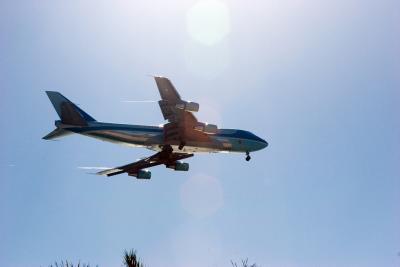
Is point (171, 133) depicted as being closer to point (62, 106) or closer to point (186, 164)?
point (186, 164)

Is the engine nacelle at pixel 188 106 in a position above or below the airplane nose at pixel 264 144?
below

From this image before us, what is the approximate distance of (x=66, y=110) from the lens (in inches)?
1900

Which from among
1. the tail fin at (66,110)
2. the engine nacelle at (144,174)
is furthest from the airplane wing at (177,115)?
the tail fin at (66,110)

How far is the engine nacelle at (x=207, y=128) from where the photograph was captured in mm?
50919

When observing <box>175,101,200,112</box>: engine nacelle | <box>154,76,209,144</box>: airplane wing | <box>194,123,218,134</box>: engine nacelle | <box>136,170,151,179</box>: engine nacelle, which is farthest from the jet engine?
<box>175,101,200,112</box>: engine nacelle

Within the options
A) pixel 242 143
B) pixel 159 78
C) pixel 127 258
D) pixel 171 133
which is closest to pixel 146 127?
pixel 171 133

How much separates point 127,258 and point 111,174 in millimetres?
40055

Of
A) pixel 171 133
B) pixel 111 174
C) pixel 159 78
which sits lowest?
pixel 111 174

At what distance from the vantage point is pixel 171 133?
50.2m

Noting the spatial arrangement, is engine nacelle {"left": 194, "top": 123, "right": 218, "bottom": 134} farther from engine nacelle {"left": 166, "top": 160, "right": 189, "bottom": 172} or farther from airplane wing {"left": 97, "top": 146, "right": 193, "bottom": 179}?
engine nacelle {"left": 166, "top": 160, "right": 189, "bottom": 172}

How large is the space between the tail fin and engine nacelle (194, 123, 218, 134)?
1125 cm

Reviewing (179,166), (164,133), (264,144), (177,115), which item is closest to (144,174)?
(179,166)

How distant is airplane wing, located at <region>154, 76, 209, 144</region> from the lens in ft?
156

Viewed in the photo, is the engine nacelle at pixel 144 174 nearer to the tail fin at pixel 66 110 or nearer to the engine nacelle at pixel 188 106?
the tail fin at pixel 66 110
